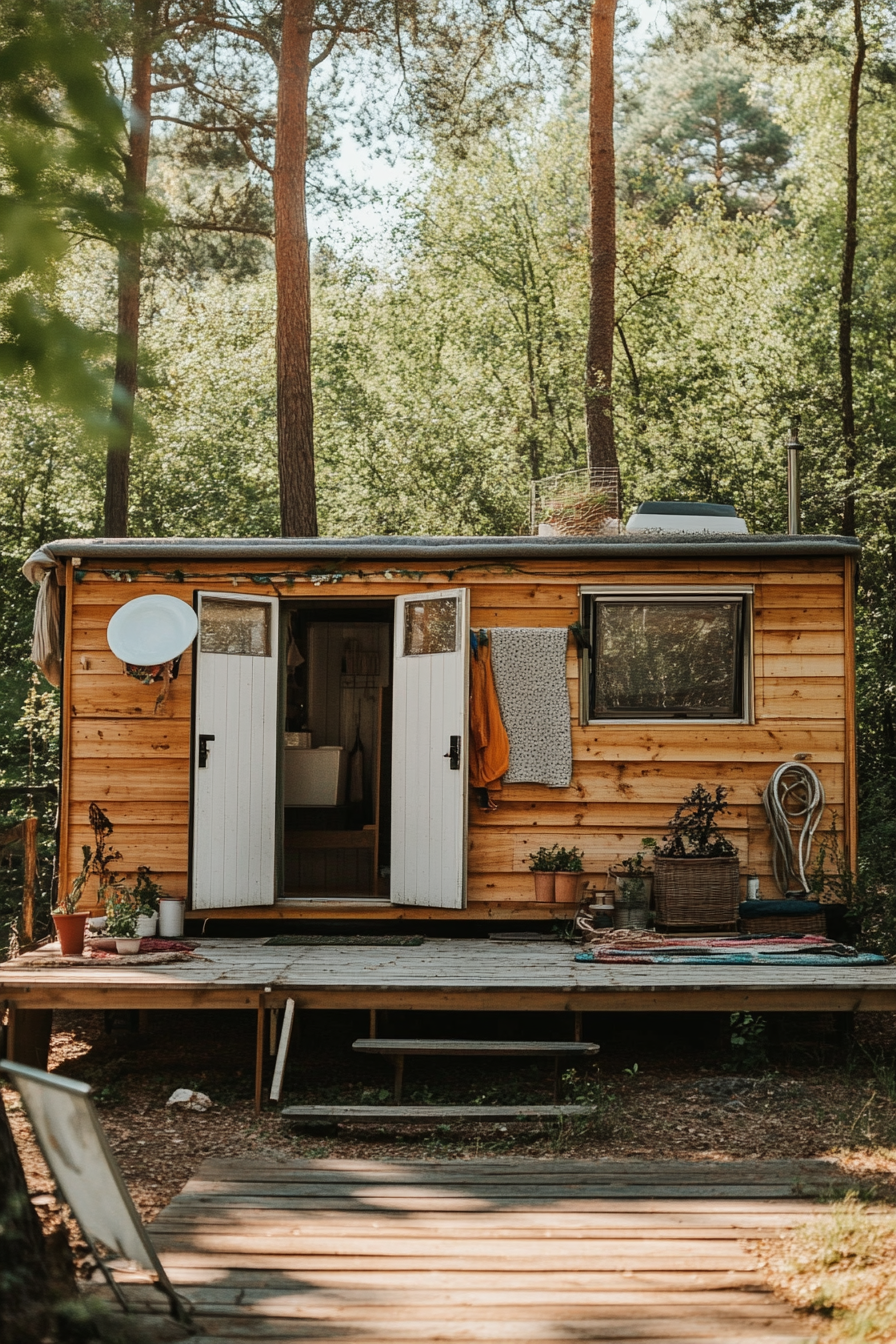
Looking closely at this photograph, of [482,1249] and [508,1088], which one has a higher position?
[482,1249]

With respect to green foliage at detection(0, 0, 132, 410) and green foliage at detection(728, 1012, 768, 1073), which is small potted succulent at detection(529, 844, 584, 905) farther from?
green foliage at detection(0, 0, 132, 410)

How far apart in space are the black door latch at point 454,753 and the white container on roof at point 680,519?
1539 millimetres

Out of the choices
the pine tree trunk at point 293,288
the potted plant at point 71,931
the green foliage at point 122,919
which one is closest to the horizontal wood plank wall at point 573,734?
the green foliage at point 122,919

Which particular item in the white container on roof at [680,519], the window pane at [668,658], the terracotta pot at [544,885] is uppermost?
the white container on roof at [680,519]

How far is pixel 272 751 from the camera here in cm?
714

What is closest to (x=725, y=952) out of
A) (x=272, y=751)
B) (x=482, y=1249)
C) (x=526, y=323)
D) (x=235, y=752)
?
(x=272, y=751)

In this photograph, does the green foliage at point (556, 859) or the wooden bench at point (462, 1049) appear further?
the green foliage at point (556, 859)

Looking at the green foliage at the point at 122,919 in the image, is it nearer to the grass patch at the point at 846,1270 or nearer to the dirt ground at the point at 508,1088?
the dirt ground at the point at 508,1088

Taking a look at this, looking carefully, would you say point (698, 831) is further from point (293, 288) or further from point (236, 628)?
point (293, 288)

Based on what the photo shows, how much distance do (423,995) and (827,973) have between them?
6.16 feet

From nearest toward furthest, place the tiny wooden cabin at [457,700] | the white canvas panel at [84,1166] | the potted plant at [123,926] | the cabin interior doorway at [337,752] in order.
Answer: the white canvas panel at [84,1166] < the potted plant at [123,926] < the tiny wooden cabin at [457,700] < the cabin interior doorway at [337,752]

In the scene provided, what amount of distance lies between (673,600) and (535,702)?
0.95m

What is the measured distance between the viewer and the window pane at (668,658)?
7066mm

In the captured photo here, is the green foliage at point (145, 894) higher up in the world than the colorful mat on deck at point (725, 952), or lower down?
higher up
